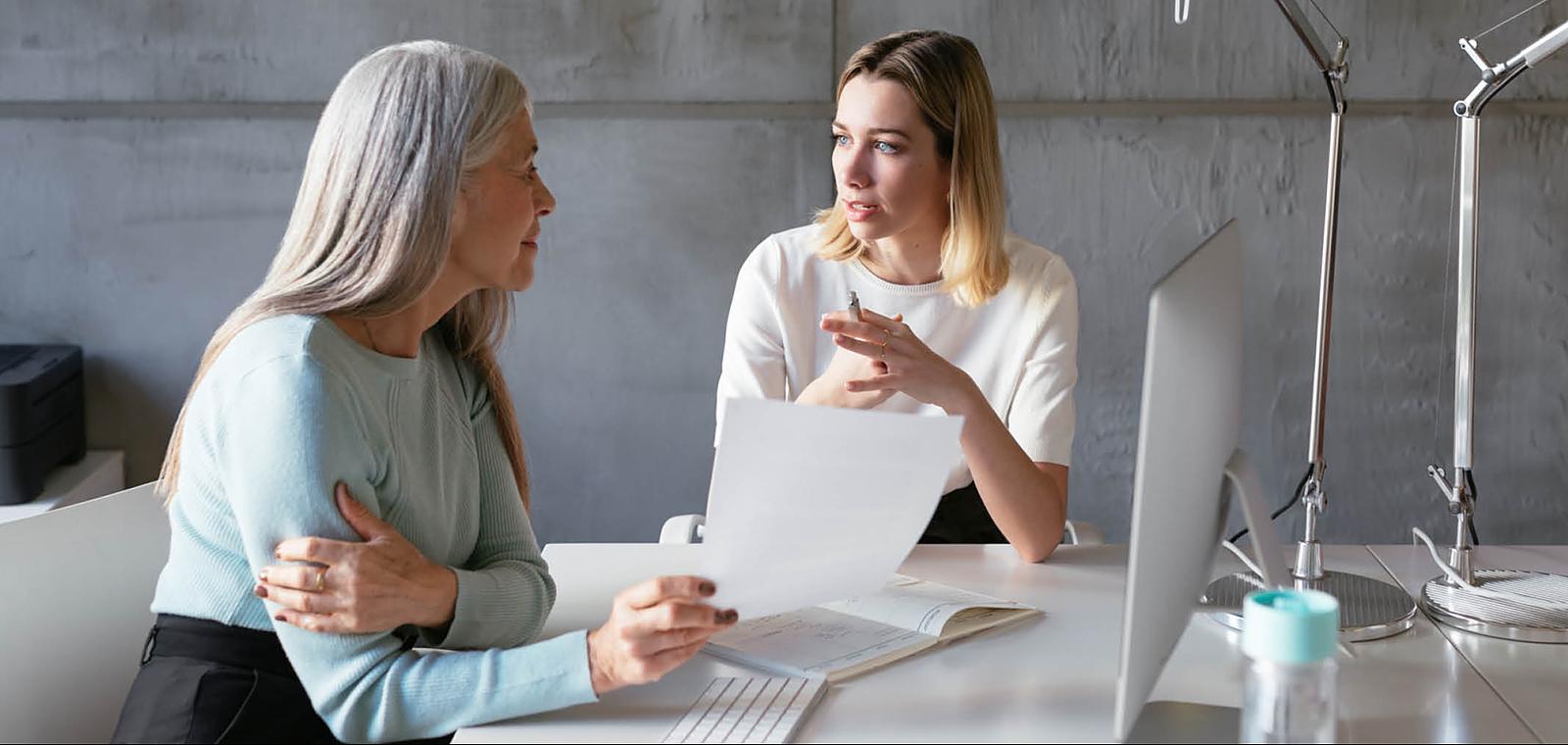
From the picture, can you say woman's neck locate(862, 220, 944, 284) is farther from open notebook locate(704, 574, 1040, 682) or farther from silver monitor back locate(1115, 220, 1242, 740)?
silver monitor back locate(1115, 220, 1242, 740)

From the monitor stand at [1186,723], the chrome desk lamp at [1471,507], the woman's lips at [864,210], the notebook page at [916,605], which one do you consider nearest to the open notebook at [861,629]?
the notebook page at [916,605]

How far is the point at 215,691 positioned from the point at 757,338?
1.18 m

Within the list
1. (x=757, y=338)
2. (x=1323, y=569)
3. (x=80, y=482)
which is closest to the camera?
(x=1323, y=569)

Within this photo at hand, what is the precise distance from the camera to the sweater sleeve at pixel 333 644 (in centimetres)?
142

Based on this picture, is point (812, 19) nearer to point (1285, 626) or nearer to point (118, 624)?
point (118, 624)

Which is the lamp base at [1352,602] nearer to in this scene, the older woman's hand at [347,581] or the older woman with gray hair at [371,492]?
the older woman with gray hair at [371,492]

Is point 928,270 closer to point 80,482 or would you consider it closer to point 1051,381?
point 1051,381

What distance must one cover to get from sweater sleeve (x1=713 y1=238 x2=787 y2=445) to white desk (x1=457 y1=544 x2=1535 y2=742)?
0.65 metres

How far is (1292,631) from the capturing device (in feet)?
3.96

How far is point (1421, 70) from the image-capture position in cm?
328

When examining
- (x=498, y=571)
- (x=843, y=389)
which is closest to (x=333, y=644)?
(x=498, y=571)

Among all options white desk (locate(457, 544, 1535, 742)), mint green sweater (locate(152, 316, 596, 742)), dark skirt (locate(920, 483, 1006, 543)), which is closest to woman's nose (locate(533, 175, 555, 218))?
mint green sweater (locate(152, 316, 596, 742))

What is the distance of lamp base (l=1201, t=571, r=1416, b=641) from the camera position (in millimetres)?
1708

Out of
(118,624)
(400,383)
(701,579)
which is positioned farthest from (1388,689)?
(118,624)
